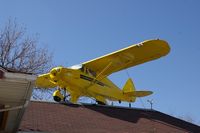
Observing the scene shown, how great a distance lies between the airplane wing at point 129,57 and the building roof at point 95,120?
11.4 ft

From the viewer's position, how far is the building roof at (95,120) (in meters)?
13.4

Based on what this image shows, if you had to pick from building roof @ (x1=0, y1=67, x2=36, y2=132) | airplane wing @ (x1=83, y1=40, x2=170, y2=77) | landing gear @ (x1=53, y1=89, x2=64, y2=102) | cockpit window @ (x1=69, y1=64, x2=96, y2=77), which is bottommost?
building roof @ (x1=0, y1=67, x2=36, y2=132)

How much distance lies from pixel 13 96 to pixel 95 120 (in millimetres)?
8181

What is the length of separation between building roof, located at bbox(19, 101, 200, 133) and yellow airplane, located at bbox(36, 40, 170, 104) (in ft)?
11.2

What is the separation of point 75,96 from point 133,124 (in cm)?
619

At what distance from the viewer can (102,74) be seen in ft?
70.7

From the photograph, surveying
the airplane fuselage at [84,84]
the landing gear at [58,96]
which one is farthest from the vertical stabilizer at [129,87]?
the landing gear at [58,96]

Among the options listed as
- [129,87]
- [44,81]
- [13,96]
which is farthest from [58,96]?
[13,96]

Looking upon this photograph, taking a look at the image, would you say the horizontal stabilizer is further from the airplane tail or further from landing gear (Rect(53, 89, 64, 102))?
landing gear (Rect(53, 89, 64, 102))

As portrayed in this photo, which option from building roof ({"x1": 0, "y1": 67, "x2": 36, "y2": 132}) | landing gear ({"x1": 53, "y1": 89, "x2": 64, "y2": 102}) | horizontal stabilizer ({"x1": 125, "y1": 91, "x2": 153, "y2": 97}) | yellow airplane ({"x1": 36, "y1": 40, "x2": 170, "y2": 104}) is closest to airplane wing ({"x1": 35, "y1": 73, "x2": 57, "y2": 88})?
yellow airplane ({"x1": 36, "y1": 40, "x2": 170, "y2": 104})

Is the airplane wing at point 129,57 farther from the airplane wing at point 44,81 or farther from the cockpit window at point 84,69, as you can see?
the airplane wing at point 44,81

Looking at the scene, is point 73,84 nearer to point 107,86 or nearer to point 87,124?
point 107,86

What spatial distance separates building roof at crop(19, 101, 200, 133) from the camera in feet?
44.1

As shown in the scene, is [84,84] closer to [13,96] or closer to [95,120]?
[95,120]
